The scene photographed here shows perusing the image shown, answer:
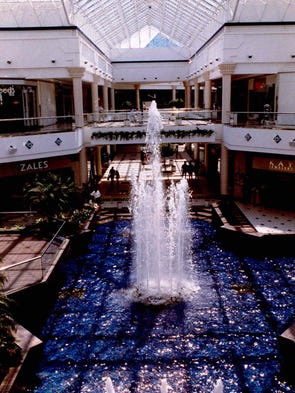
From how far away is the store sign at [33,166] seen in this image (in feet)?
64.7

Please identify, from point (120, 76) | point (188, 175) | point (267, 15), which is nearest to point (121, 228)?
point (188, 175)

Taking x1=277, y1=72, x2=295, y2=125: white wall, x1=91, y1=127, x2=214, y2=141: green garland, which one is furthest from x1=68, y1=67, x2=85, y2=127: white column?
x1=277, y1=72, x2=295, y2=125: white wall

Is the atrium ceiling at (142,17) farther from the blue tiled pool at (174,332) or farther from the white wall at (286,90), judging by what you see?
the blue tiled pool at (174,332)

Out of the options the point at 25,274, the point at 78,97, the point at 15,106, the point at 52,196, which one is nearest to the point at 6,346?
the point at 25,274

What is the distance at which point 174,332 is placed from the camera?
11.1 meters

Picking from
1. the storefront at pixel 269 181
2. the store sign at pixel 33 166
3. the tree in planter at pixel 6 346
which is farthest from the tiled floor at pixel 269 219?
the tree in planter at pixel 6 346

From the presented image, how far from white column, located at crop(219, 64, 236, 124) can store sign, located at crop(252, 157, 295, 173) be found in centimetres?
290

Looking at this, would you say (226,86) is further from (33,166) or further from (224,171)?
(33,166)

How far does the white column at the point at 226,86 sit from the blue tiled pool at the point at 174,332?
30.6 feet

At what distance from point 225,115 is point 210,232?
22.9 ft

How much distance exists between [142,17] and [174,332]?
101 feet

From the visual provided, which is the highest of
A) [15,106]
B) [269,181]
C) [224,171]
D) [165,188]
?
[15,106]

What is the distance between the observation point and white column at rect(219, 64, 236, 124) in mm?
21812

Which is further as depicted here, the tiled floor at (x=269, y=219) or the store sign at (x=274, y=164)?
the store sign at (x=274, y=164)
